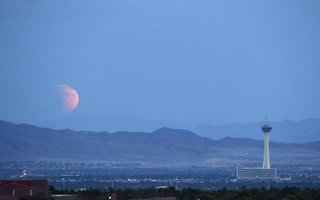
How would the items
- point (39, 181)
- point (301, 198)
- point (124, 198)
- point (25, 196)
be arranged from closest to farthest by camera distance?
point (25, 196) < point (39, 181) < point (124, 198) < point (301, 198)

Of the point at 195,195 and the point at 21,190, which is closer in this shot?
the point at 21,190

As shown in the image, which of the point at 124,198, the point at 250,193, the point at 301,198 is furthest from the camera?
the point at 250,193

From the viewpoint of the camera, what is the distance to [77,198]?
90.8 meters

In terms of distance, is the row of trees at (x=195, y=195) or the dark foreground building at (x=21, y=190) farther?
the row of trees at (x=195, y=195)

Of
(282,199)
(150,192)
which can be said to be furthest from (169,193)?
(282,199)

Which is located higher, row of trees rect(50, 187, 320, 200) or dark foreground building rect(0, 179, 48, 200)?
dark foreground building rect(0, 179, 48, 200)

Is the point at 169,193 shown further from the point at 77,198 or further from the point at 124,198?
the point at 77,198

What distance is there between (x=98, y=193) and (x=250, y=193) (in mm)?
20545

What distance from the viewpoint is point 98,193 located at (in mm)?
116625

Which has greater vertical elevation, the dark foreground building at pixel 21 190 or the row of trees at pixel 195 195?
the dark foreground building at pixel 21 190

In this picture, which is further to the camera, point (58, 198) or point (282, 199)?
point (282, 199)

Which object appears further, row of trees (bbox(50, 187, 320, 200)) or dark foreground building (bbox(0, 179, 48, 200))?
row of trees (bbox(50, 187, 320, 200))

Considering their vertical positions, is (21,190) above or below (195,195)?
above

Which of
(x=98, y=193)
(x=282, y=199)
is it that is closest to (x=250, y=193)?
(x=282, y=199)
